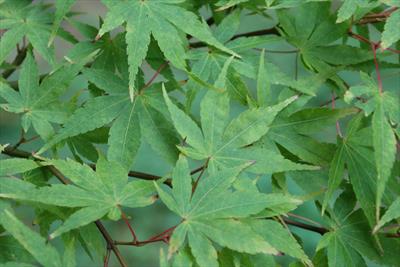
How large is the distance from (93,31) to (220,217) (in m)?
0.56

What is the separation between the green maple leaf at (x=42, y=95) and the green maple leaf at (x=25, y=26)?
0.28 feet

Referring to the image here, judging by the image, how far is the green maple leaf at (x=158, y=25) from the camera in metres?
1.18

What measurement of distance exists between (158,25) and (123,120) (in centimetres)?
19

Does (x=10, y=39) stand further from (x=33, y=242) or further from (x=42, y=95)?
(x=33, y=242)

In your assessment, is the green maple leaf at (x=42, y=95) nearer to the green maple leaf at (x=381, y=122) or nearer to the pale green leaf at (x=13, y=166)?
the pale green leaf at (x=13, y=166)

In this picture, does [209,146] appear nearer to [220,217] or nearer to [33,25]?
[220,217]

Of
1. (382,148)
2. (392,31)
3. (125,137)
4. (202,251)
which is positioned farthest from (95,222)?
(392,31)

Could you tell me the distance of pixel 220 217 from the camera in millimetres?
994

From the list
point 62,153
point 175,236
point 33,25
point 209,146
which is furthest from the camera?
point 62,153

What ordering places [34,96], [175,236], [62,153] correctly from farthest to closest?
[62,153]
[34,96]
[175,236]

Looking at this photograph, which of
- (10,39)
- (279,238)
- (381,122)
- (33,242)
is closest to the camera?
(33,242)

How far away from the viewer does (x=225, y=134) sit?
3.77 ft

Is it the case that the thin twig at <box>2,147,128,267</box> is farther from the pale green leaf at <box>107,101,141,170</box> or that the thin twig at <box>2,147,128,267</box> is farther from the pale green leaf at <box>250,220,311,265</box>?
the pale green leaf at <box>250,220,311,265</box>

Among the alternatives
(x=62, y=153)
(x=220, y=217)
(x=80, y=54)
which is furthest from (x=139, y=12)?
(x=62, y=153)
